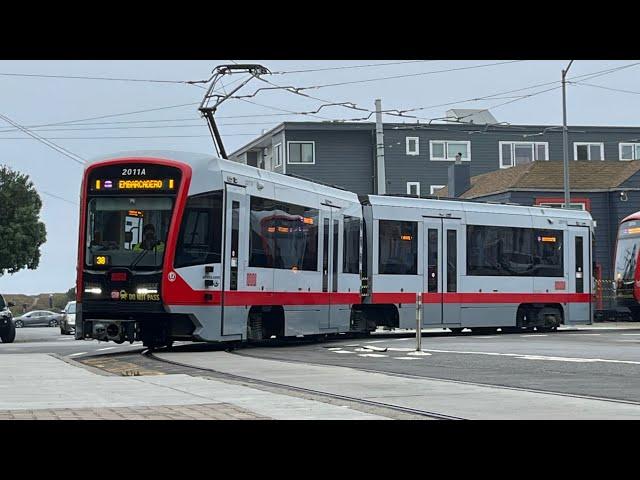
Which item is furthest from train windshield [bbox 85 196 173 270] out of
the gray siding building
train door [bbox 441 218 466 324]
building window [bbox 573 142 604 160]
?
building window [bbox 573 142 604 160]

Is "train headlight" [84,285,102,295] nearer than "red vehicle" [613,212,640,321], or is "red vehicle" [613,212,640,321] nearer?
"train headlight" [84,285,102,295]

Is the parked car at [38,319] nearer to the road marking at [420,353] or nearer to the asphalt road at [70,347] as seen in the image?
the asphalt road at [70,347]

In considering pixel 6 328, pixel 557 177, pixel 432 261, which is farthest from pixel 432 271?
pixel 557 177

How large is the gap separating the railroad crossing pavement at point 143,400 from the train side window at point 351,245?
37.0ft

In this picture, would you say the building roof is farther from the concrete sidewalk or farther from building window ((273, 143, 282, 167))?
the concrete sidewalk

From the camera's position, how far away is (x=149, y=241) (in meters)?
20.1

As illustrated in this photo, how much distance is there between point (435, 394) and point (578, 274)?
21.4 m

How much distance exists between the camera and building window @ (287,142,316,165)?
6038 cm

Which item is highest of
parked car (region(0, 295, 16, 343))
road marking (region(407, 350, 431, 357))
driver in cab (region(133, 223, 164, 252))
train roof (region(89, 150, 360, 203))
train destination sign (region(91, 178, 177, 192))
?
train roof (region(89, 150, 360, 203))

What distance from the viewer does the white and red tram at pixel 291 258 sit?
20156 millimetres

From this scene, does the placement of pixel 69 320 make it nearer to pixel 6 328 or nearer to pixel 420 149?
pixel 6 328

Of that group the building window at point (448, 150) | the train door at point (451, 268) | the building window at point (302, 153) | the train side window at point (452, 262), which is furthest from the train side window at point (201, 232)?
the building window at point (448, 150)

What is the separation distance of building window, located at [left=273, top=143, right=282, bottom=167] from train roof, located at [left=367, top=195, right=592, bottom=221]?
29598 millimetres
